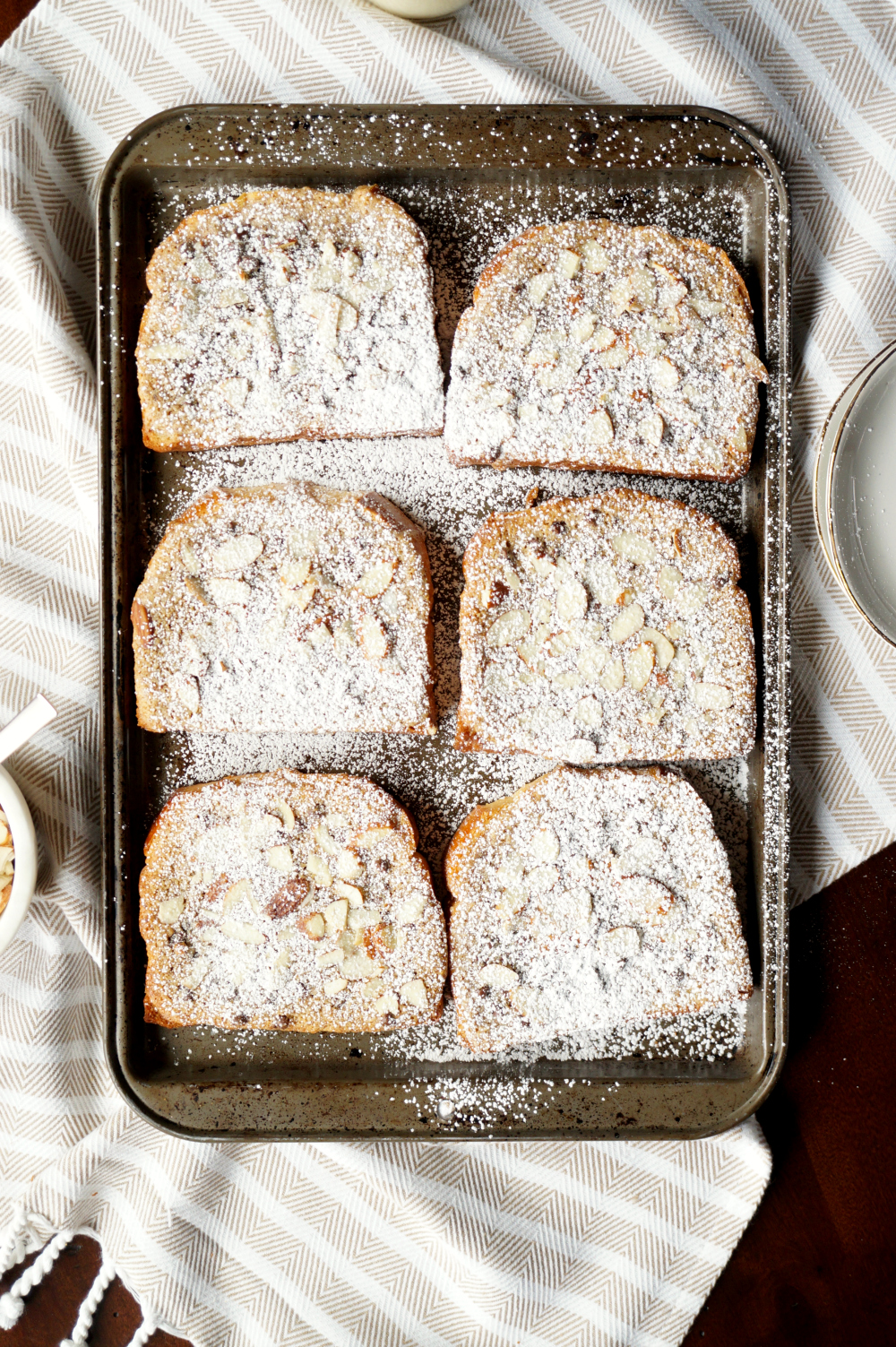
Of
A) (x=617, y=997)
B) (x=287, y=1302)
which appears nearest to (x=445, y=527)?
(x=617, y=997)

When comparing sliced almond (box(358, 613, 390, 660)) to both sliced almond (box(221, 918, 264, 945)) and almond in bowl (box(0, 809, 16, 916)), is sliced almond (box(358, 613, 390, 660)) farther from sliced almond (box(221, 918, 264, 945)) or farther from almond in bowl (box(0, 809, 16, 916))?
almond in bowl (box(0, 809, 16, 916))

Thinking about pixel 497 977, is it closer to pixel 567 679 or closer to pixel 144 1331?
pixel 567 679

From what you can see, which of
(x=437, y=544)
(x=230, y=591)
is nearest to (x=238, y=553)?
(x=230, y=591)

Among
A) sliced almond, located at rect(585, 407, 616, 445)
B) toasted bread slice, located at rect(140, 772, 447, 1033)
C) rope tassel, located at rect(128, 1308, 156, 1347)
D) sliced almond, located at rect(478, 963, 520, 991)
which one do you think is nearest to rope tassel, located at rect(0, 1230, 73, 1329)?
rope tassel, located at rect(128, 1308, 156, 1347)

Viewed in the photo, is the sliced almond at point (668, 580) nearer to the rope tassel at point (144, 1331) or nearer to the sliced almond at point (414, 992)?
the sliced almond at point (414, 992)

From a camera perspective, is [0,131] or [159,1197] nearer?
[0,131]

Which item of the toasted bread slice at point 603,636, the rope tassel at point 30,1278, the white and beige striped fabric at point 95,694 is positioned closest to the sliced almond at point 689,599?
the toasted bread slice at point 603,636

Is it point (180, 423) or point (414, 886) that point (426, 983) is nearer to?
point (414, 886)

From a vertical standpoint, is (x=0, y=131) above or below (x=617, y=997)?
above

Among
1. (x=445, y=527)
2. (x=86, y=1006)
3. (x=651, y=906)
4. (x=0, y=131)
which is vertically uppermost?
(x=0, y=131)
